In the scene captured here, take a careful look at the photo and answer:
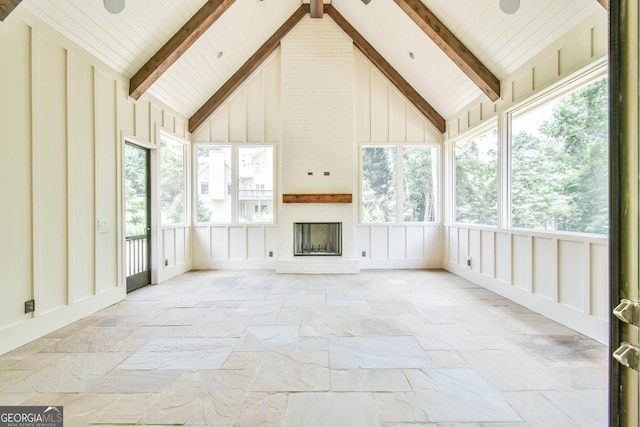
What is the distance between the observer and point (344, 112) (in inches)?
234

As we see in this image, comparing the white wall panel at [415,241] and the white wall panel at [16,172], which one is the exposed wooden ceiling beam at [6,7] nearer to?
the white wall panel at [16,172]

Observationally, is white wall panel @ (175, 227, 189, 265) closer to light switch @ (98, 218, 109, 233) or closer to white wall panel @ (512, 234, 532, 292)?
light switch @ (98, 218, 109, 233)

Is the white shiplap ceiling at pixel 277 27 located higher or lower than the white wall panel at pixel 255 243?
higher

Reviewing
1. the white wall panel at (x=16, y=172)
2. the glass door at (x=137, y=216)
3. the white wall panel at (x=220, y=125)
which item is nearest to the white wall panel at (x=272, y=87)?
the white wall panel at (x=220, y=125)

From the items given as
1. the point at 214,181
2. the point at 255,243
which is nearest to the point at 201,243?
the point at 255,243

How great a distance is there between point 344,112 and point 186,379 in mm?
5200

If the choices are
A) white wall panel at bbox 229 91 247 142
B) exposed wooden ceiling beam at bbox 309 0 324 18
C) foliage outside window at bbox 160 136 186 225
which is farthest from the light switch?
exposed wooden ceiling beam at bbox 309 0 324 18

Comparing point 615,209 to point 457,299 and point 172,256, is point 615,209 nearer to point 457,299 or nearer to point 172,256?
point 457,299

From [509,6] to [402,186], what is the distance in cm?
339

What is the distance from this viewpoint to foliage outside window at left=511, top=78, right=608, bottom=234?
2793mm

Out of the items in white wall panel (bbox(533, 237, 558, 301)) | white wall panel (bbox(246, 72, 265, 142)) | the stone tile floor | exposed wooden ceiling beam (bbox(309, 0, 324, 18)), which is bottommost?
the stone tile floor

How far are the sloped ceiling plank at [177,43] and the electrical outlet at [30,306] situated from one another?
2.89 m

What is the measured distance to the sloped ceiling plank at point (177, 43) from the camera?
13.6ft

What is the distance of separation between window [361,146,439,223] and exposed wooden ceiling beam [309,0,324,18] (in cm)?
269
